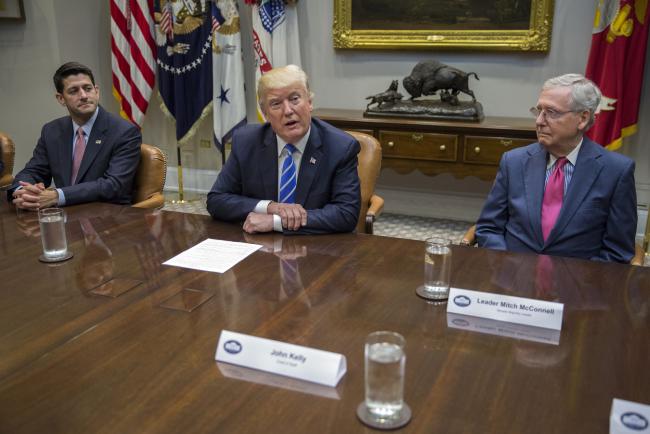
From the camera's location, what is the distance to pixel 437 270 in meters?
1.59

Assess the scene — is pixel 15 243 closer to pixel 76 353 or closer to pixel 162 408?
pixel 76 353

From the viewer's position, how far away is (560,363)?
4.03 ft

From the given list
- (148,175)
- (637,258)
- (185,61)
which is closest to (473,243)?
(637,258)

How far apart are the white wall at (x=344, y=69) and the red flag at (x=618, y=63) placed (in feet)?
0.88

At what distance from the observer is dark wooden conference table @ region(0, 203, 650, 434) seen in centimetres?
106

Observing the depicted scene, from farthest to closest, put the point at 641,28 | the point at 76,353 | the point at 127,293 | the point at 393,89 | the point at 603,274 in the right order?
the point at 393,89 → the point at 641,28 → the point at 603,274 → the point at 127,293 → the point at 76,353

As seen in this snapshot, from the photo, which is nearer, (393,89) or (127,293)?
(127,293)

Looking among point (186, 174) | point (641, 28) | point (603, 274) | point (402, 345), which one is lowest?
point (186, 174)

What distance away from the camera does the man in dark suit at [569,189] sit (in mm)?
2123

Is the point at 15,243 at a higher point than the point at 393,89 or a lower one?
lower

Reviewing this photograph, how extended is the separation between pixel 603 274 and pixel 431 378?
835 millimetres

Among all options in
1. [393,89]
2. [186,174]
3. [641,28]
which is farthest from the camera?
[186,174]

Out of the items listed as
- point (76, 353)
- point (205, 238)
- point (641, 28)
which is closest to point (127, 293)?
point (76, 353)

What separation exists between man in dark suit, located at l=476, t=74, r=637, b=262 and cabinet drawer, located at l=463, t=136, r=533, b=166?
179cm
